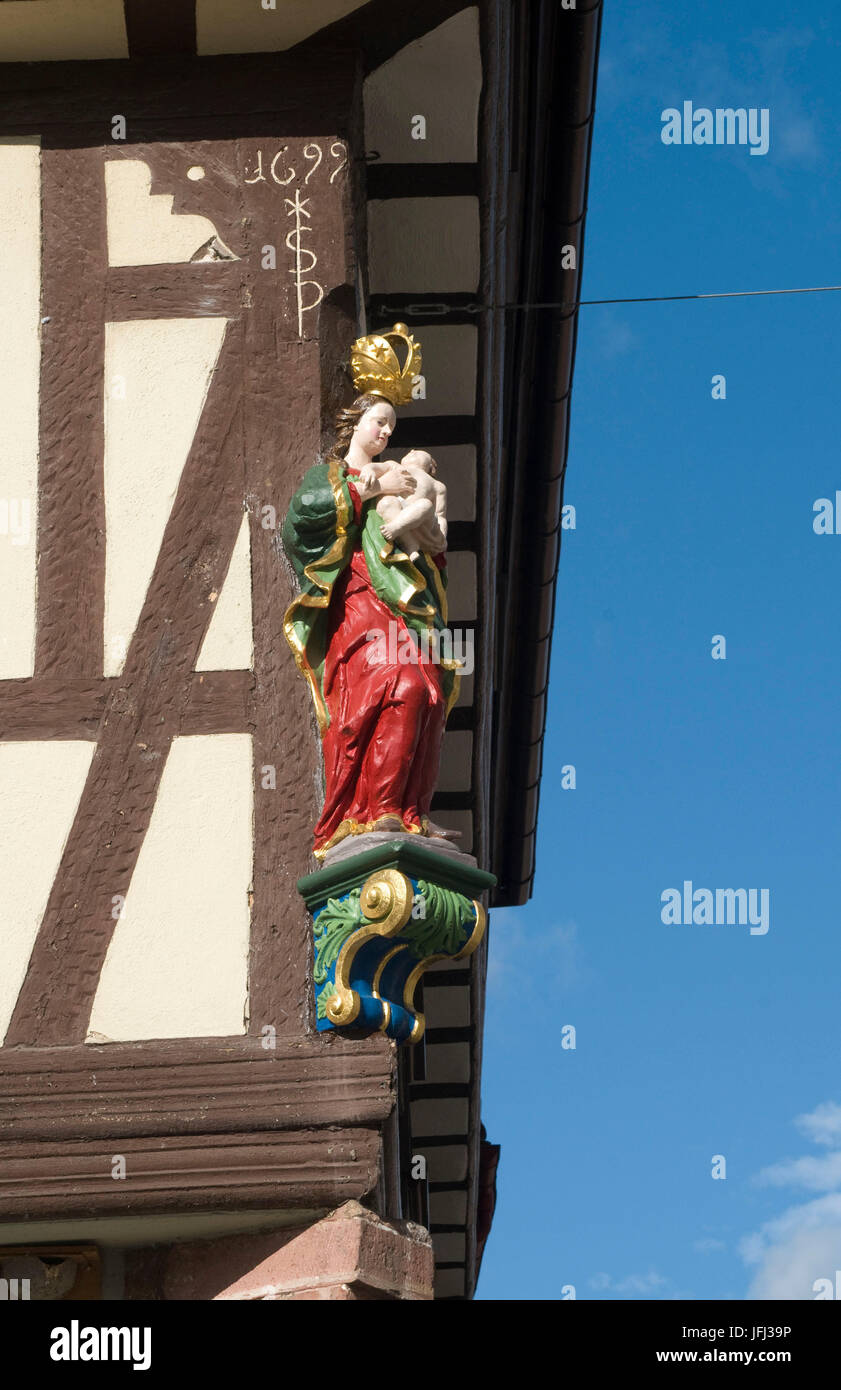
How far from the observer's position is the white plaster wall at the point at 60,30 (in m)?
8.55

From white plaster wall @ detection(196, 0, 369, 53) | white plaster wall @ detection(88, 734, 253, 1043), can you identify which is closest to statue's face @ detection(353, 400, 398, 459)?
white plaster wall @ detection(88, 734, 253, 1043)

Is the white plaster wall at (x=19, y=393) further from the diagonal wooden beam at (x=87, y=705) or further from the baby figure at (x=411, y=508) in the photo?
the baby figure at (x=411, y=508)

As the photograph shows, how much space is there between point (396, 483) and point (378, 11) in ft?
5.86

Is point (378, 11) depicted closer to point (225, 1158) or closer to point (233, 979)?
point (233, 979)

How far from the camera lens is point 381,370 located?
834 cm

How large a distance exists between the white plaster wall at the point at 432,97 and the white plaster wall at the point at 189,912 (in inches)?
101

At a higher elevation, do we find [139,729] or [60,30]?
[60,30]

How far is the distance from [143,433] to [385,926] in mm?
2003

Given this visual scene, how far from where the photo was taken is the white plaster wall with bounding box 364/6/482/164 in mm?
8867

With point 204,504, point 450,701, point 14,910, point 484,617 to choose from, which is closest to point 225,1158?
point 14,910

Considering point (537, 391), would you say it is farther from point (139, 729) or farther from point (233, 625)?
point (139, 729)

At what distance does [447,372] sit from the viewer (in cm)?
1042
